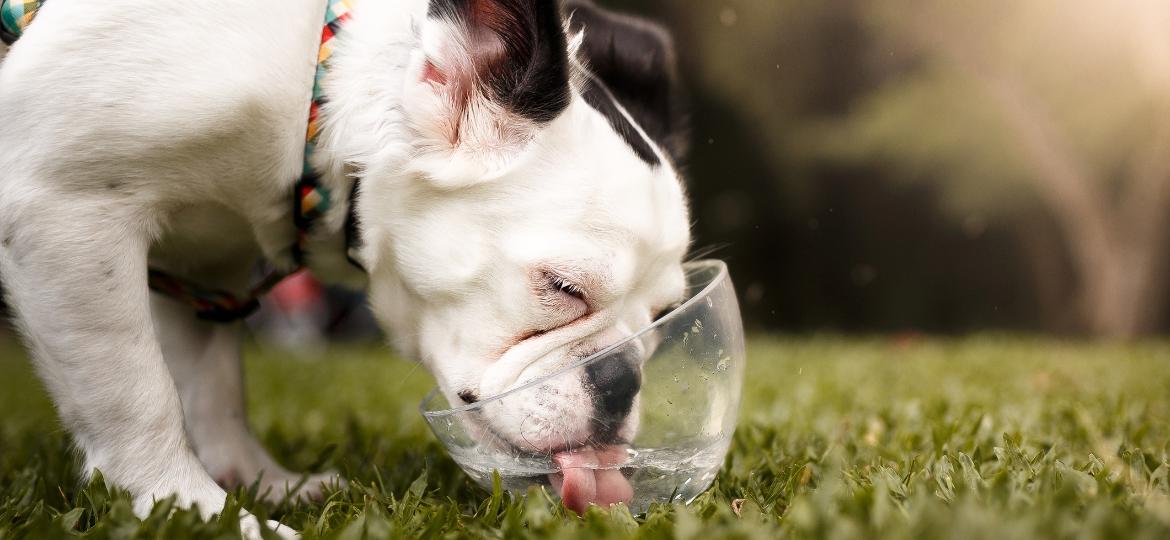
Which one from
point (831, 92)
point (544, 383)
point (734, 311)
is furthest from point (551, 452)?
point (831, 92)

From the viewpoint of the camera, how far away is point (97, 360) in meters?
1.85

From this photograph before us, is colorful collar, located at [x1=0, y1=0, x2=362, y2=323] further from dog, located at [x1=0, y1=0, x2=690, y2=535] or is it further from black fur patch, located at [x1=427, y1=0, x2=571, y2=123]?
black fur patch, located at [x1=427, y1=0, x2=571, y2=123]

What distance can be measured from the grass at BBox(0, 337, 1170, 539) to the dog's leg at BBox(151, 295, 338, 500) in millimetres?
196

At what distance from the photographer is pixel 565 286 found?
1939mm

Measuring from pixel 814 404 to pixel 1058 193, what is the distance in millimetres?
8294

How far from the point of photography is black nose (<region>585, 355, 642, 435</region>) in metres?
1.84

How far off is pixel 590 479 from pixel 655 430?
16 centimetres

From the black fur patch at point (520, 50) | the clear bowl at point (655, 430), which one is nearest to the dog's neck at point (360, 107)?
the black fur patch at point (520, 50)

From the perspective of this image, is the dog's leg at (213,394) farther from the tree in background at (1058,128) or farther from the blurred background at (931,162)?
the tree in background at (1058,128)

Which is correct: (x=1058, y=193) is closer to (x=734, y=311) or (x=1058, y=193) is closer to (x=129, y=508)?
(x=734, y=311)

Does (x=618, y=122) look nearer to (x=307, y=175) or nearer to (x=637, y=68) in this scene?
(x=637, y=68)

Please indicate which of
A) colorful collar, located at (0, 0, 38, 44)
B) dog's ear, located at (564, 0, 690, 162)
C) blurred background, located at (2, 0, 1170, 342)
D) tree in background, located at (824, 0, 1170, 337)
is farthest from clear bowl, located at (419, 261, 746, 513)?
tree in background, located at (824, 0, 1170, 337)

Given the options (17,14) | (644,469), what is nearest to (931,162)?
(644,469)

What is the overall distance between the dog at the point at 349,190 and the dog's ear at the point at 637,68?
0.37 m
